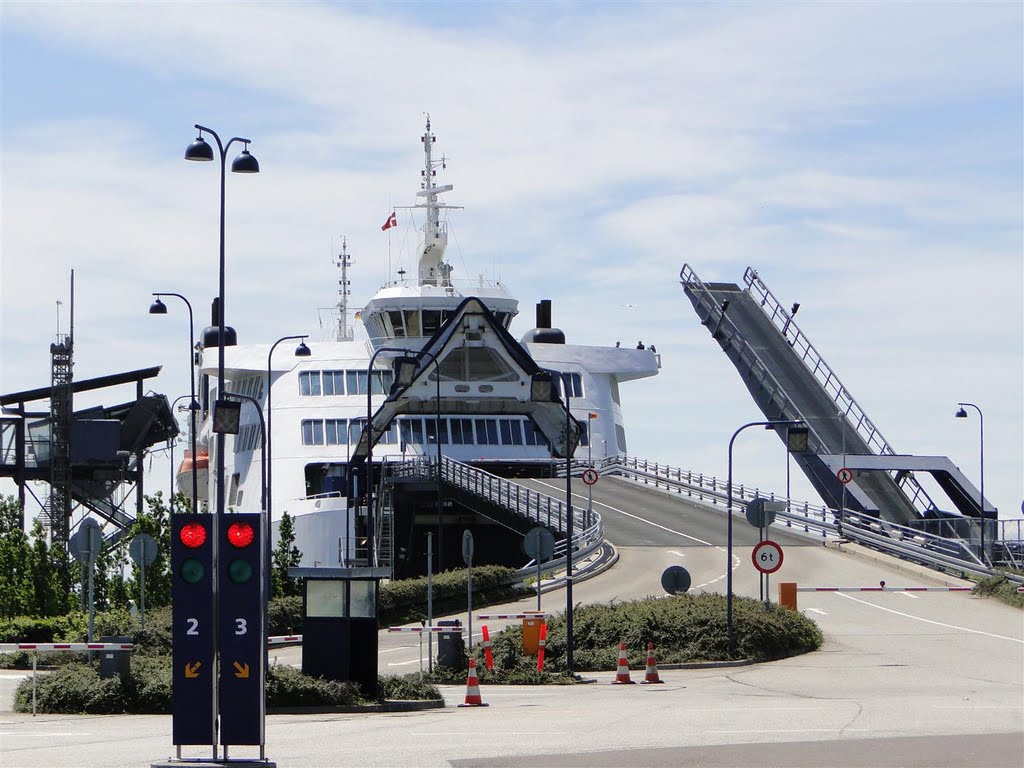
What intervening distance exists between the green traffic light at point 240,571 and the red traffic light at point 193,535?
0.96 ft

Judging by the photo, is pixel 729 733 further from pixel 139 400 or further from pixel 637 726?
pixel 139 400

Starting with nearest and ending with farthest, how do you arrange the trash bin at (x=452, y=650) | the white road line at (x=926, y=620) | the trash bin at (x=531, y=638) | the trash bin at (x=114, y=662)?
the trash bin at (x=114, y=662) < the trash bin at (x=452, y=650) < the trash bin at (x=531, y=638) < the white road line at (x=926, y=620)

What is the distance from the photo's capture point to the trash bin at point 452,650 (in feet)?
89.6

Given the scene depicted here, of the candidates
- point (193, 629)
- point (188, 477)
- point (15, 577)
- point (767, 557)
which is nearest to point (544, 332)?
point (188, 477)

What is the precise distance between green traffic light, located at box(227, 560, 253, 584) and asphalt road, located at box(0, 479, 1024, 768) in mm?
2767

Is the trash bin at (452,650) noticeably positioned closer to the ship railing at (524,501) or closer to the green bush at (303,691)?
the green bush at (303,691)

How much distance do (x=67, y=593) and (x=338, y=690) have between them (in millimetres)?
22855

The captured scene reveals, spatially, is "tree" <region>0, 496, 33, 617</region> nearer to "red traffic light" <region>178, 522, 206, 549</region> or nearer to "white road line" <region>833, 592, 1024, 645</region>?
"white road line" <region>833, 592, 1024, 645</region>

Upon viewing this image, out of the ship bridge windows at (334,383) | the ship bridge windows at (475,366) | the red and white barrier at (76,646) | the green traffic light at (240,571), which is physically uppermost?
the ship bridge windows at (475,366)

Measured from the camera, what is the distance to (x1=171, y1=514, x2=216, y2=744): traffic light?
480 inches

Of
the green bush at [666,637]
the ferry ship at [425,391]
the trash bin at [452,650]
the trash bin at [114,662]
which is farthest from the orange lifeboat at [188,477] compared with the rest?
the trash bin at [114,662]

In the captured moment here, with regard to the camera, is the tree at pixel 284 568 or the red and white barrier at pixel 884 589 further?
the tree at pixel 284 568

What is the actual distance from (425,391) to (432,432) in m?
1.93

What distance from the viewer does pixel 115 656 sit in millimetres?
21109
